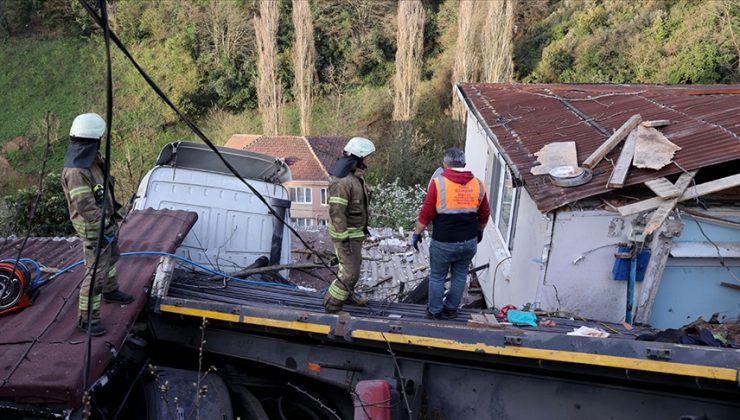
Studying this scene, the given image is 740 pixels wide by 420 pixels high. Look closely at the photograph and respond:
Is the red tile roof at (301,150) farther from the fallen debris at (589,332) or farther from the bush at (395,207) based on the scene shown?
the fallen debris at (589,332)

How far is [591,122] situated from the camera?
754 cm

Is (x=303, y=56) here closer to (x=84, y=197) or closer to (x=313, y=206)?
(x=313, y=206)

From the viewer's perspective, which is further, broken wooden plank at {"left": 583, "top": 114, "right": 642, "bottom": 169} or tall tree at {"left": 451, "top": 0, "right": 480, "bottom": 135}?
tall tree at {"left": 451, "top": 0, "right": 480, "bottom": 135}

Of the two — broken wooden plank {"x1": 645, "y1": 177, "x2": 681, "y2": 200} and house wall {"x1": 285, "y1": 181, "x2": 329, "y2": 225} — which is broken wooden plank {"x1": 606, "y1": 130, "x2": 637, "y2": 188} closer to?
broken wooden plank {"x1": 645, "y1": 177, "x2": 681, "y2": 200}

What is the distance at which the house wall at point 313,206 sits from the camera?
77.1 ft

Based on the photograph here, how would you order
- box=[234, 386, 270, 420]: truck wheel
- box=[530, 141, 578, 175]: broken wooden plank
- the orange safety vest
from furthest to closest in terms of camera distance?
box=[530, 141, 578, 175]: broken wooden plank, the orange safety vest, box=[234, 386, 270, 420]: truck wheel

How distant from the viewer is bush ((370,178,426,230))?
785 inches

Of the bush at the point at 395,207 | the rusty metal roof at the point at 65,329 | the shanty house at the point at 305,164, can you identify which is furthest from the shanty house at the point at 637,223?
the shanty house at the point at 305,164

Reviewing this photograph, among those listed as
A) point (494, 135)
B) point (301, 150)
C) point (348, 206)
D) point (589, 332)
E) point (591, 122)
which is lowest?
point (589, 332)

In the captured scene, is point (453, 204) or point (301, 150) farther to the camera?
point (301, 150)

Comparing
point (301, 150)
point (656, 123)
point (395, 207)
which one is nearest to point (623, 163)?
point (656, 123)

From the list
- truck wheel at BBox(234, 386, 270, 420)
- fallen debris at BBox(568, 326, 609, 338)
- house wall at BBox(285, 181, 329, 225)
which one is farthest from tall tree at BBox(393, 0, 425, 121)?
fallen debris at BBox(568, 326, 609, 338)

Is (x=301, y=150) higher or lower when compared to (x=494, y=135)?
higher

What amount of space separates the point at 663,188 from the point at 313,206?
19611 millimetres
